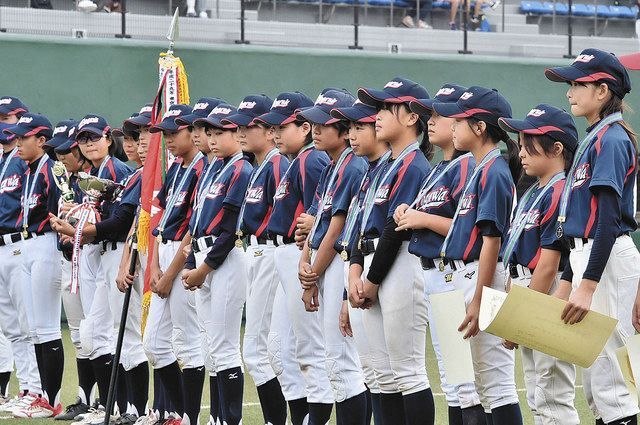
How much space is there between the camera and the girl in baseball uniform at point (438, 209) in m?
5.54

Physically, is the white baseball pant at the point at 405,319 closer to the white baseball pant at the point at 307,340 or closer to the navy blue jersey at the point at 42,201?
the white baseball pant at the point at 307,340

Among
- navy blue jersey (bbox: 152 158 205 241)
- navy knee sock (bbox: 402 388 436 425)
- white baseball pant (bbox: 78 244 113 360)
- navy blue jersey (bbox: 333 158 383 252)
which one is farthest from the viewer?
white baseball pant (bbox: 78 244 113 360)

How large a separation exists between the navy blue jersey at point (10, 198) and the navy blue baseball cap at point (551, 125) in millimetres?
4901

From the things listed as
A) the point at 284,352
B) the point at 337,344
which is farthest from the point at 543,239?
the point at 284,352

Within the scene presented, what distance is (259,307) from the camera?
23.4 feet

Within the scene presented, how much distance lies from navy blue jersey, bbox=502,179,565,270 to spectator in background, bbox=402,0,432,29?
10062 millimetres

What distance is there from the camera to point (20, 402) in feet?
28.9

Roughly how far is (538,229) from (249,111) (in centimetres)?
256

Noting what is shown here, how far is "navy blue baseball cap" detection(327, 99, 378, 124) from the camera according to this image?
243 inches

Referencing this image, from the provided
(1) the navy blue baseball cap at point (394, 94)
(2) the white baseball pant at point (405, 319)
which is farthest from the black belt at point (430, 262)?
(1) the navy blue baseball cap at point (394, 94)

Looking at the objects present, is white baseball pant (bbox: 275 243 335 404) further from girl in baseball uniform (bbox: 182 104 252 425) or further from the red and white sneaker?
the red and white sneaker

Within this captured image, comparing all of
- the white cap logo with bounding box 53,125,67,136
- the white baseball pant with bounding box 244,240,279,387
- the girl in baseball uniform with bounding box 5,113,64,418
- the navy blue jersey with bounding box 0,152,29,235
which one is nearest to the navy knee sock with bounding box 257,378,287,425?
the white baseball pant with bounding box 244,240,279,387

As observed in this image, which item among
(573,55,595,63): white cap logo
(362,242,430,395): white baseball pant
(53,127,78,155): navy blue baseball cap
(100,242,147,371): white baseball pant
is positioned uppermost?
(573,55,595,63): white cap logo

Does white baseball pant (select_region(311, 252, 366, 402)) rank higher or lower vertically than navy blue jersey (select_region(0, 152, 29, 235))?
lower
